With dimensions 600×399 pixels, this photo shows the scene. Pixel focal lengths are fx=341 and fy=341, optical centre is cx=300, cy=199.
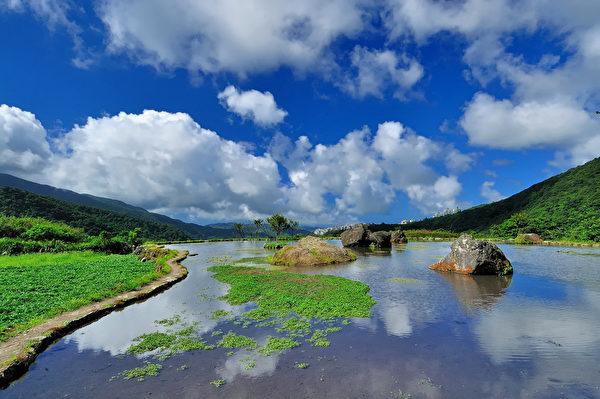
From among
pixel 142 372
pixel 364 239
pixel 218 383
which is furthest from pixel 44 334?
pixel 364 239

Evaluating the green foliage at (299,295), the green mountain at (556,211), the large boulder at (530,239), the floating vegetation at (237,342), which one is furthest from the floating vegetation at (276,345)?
the large boulder at (530,239)

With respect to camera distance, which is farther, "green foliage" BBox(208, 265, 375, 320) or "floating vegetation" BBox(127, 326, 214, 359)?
"green foliage" BBox(208, 265, 375, 320)

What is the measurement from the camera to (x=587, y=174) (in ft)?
449

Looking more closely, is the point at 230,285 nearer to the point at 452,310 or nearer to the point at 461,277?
the point at 452,310

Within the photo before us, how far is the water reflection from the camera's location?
79.0 ft

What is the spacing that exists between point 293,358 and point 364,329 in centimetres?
534

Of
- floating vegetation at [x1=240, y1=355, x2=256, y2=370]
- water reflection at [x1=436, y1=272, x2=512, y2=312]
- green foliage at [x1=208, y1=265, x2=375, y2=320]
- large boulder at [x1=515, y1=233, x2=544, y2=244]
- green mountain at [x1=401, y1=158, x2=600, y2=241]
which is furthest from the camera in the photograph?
green mountain at [x1=401, y1=158, x2=600, y2=241]

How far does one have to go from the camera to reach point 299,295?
2673 centimetres

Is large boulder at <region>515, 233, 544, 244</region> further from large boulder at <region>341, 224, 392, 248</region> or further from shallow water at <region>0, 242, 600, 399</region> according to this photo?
shallow water at <region>0, 242, 600, 399</region>

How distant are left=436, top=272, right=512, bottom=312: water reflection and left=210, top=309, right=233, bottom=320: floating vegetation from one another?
51.8 ft

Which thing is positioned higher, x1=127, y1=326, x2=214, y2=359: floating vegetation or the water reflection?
the water reflection

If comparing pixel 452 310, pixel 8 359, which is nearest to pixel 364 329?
pixel 452 310

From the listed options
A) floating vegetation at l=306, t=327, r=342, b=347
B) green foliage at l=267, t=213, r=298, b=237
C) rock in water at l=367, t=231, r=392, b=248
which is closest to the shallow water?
floating vegetation at l=306, t=327, r=342, b=347

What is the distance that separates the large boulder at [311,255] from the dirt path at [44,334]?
22.8m
